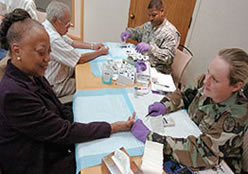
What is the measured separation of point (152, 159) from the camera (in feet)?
2.74

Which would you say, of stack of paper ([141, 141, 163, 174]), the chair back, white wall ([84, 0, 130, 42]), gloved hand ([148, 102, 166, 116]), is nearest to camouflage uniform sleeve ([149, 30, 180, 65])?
the chair back

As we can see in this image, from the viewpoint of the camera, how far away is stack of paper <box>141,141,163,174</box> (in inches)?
30.8

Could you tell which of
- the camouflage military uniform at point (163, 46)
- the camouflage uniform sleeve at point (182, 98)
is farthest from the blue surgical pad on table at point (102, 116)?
the camouflage military uniform at point (163, 46)

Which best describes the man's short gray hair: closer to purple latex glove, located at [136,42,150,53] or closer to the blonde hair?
purple latex glove, located at [136,42,150,53]

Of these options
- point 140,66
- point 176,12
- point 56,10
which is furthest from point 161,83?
point 176,12

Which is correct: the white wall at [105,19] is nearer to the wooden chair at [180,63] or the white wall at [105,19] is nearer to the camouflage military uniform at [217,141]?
the wooden chair at [180,63]

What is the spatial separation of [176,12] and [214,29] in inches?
23.4

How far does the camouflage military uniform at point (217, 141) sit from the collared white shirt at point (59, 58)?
1036 mm

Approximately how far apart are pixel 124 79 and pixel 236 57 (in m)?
0.80

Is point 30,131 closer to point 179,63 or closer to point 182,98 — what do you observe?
point 182,98

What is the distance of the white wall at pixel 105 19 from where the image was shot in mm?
3273

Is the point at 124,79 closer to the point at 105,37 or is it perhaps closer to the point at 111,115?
the point at 111,115

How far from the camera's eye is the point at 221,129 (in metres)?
0.91

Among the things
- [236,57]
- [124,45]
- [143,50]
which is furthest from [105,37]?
[236,57]
